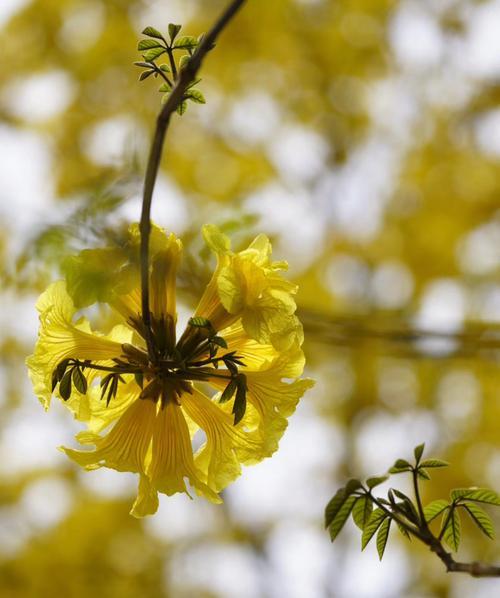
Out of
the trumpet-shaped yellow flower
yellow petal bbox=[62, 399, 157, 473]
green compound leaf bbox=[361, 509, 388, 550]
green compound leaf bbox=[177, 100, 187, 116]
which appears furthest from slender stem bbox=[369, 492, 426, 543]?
green compound leaf bbox=[177, 100, 187, 116]

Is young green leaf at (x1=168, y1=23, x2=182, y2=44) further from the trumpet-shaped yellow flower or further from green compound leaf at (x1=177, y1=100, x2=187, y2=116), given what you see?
the trumpet-shaped yellow flower

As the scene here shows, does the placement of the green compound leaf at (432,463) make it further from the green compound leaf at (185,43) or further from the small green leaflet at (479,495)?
the green compound leaf at (185,43)

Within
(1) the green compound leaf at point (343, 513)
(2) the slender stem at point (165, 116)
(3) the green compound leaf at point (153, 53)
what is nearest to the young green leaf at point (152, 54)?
(3) the green compound leaf at point (153, 53)

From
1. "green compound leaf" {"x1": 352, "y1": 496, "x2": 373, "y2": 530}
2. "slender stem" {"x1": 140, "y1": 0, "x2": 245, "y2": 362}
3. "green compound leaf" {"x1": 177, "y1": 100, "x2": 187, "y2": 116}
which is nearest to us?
"slender stem" {"x1": 140, "y1": 0, "x2": 245, "y2": 362}

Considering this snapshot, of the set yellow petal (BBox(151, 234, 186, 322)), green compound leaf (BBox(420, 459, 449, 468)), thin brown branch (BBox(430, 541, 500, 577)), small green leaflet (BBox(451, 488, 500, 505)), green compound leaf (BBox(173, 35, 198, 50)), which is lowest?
thin brown branch (BBox(430, 541, 500, 577))

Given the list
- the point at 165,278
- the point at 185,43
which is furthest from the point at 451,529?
the point at 185,43

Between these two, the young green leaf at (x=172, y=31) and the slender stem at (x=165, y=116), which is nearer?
the slender stem at (x=165, y=116)

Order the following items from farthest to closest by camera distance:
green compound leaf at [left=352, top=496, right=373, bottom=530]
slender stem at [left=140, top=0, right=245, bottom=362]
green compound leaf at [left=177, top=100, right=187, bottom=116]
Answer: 1. green compound leaf at [left=352, top=496, right=373, bottom=530]
2. green compound leaf at [left=177, top=100, right=187, bottom=116]
3. slender stem at [left=140, top=0, right=245, bottom=362]

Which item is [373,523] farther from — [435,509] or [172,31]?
[172,31]
